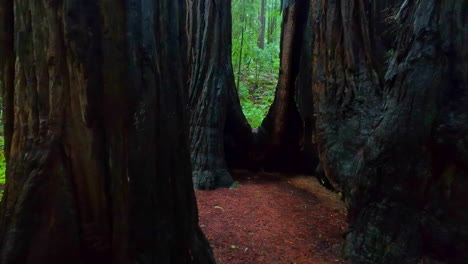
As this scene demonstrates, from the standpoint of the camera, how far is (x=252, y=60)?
16172mm

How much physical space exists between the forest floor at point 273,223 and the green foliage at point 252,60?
4998mm

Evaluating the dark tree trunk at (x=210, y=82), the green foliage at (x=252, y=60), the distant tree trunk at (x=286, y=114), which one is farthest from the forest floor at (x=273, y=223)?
the green foliage at (x=252, y=60)

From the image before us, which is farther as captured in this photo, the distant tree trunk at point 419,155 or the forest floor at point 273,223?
the forest floor at point 273,223

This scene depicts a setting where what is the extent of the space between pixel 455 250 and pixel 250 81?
551 inches

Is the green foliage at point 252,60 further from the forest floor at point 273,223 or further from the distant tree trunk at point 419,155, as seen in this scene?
the distant tree trunk at point 419,155

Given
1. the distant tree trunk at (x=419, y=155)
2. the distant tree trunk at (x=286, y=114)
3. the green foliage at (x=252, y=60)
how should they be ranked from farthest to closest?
1. the green foliage at (x=252, y=60)
2. the distant tree trunk at (x=286, y=114)
3. the distant tree trunk at (x=419, y=155)

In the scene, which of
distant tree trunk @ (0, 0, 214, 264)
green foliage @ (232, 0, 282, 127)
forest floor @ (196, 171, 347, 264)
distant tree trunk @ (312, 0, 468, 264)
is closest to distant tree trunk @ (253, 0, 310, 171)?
forest floor @ (196, 171, 347, 264)

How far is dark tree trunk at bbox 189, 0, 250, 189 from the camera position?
6.33 m

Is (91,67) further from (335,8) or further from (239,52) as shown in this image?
(239,52)

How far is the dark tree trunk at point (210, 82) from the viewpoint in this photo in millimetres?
6328

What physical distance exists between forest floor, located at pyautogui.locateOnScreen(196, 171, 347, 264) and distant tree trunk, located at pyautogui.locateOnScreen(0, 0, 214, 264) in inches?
59.5

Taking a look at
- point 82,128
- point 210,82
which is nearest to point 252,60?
point 210,82

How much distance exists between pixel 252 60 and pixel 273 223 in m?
12.6

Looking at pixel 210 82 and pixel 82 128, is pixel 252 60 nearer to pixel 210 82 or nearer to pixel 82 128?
pixel 210 82
